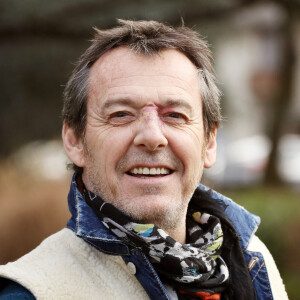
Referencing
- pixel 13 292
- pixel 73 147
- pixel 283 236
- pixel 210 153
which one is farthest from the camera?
pixel 283 236

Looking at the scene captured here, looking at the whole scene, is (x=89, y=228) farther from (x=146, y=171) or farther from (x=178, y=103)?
(x=178, y=103)

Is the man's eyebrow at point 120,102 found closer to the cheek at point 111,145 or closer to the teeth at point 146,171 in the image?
the cheek at point 111,145

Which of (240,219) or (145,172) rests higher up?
(145,172)

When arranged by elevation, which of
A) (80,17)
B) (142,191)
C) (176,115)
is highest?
(80,17)

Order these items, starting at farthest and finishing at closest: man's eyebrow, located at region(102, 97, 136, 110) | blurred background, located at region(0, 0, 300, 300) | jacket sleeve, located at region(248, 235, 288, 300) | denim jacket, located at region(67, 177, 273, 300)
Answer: blurred background, located at region(0, 0, 300, 300)
jacket sleeve, located at region(248, 235, 288, 300)
man's eyebrow, located at region(102, 97, 136, 110)
denim jacket, located at region(67, 177, 273, 300)

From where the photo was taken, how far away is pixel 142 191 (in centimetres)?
242

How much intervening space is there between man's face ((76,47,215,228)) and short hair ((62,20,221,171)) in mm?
46

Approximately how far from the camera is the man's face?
7.95ft

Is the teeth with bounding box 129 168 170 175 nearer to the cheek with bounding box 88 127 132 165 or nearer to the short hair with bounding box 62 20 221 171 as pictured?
the cheek with bounding box 88 127 132 165

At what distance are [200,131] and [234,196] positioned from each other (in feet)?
19.2

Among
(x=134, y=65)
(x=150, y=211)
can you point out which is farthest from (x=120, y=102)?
(x=150, y=211)

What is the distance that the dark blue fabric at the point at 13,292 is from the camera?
2069mm

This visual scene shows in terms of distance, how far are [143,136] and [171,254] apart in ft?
1.74

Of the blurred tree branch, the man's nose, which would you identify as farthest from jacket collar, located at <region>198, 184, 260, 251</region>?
the blurred tree branch
